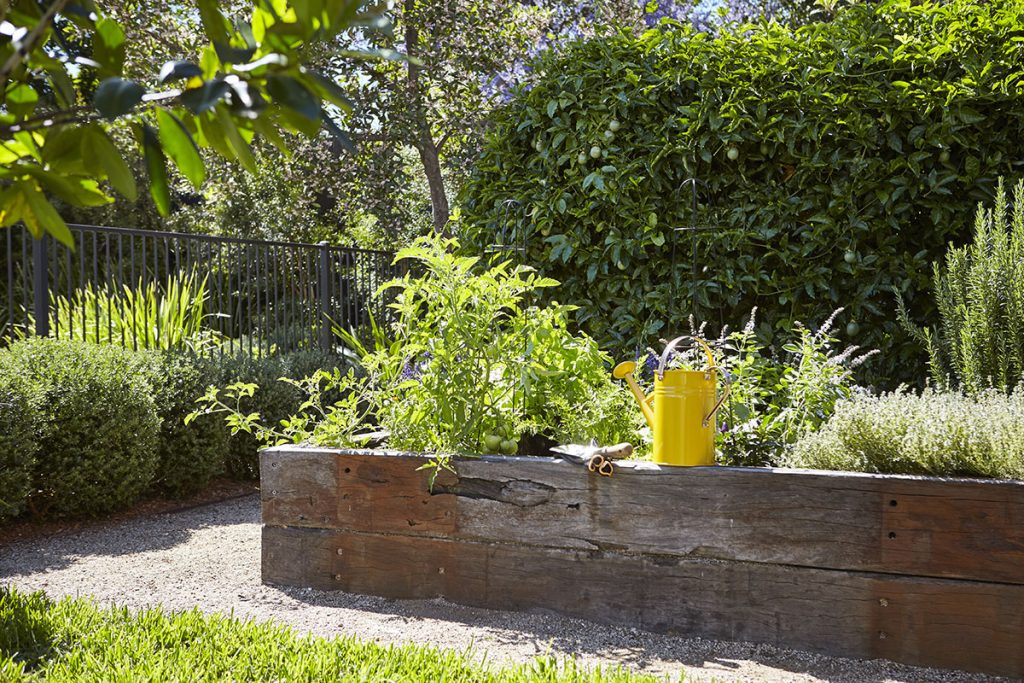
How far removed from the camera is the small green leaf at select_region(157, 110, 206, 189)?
2.68 ft

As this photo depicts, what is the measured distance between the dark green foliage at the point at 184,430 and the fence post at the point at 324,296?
59.0 inches

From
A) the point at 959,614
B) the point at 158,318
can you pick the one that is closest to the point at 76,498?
the point at 158,318

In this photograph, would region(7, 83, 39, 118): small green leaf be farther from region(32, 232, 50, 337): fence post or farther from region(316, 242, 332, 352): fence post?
region(316, 242, 332, 352): fence post

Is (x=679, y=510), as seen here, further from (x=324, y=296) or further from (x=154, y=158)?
(x=324, y=296)

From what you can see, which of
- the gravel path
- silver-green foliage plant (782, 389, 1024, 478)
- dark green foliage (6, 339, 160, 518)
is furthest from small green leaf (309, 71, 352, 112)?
dark green foliage (6, 339, 160, 518)

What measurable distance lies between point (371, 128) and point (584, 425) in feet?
21.2

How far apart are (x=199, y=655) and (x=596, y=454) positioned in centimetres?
124

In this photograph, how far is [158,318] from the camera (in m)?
5.57

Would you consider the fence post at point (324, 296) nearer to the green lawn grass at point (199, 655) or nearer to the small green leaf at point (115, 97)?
the green lawn grass at point (199, 655)

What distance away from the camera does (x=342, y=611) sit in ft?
9.50

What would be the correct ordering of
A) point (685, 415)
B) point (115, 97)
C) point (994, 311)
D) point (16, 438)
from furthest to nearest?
1. point (16, 438)
2. point (994, 311)
3. point (685, 415)
4. point (115, 97)

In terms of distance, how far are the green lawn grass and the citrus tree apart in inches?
59.2

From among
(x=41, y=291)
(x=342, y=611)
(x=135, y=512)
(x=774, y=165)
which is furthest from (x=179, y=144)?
(x=41, y=291)

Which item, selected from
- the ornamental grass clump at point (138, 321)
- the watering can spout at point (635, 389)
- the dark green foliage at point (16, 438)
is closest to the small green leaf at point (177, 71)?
the watering can spout at point (635, 389)
